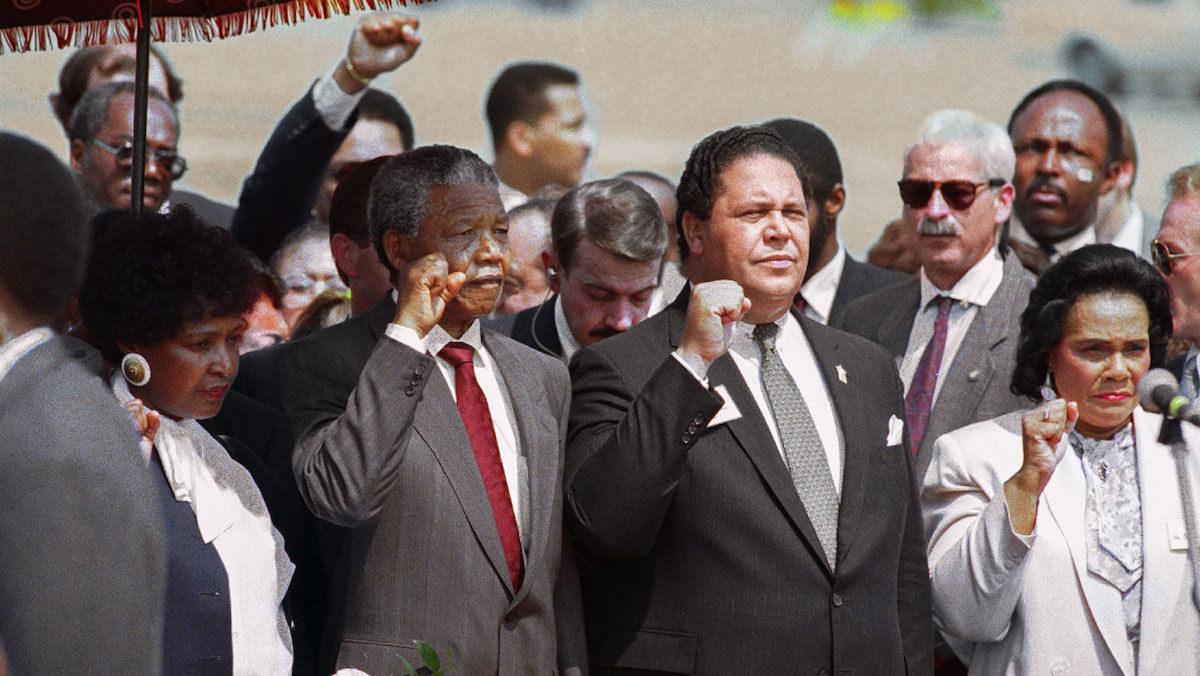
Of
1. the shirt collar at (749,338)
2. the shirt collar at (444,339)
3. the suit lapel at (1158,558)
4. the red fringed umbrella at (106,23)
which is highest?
the red fringed umbrella at (106,23)

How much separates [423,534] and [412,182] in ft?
3.03

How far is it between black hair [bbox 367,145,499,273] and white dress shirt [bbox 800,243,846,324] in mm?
2433

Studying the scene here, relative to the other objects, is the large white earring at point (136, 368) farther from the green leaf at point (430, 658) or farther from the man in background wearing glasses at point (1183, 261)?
the man in background wearing glasses at point (1183, 261)

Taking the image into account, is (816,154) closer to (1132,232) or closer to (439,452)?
(1132,232)

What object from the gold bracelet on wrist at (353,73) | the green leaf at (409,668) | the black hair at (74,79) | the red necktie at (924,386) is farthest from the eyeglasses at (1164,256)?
the black hair at (74,79)

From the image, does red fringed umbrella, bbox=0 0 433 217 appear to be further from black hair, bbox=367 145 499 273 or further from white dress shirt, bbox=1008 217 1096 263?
white dress shirt, bbox=1008 217 1096 263

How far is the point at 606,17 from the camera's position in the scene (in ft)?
26.5

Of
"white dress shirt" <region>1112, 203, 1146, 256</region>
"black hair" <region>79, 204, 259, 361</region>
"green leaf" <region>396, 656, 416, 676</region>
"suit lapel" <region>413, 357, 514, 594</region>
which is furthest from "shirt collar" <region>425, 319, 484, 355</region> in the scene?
"white dress shirt" <region>1112, 203, 1146, 256</region>

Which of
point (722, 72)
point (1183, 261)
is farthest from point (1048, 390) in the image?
point (722, 72)

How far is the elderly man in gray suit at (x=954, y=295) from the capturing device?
5.46 metres

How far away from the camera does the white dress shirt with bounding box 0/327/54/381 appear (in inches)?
119

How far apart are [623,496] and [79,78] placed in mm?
4220

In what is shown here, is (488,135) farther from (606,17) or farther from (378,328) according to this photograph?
(378,328)

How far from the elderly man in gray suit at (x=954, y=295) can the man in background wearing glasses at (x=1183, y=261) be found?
0.49 meters
